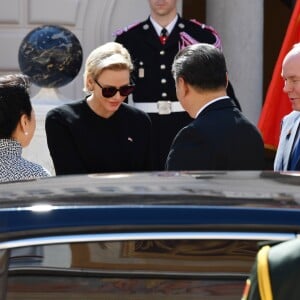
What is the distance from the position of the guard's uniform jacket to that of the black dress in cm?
185

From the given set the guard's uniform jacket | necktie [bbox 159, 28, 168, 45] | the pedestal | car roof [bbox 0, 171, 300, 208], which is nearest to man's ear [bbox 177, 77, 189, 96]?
car roof [bbox 0, 171, 300, 208]

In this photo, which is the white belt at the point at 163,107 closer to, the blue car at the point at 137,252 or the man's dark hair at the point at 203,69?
the man's dark hair at the point at 203,69

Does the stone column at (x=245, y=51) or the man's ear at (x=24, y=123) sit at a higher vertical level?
the man's ear at (x=24, y=123)

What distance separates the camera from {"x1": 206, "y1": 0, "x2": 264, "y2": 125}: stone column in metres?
9.18

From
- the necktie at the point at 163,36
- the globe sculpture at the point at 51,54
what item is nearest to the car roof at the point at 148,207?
the necktie at the point at 163,36

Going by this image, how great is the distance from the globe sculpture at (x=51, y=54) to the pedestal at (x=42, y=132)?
0.51 feet

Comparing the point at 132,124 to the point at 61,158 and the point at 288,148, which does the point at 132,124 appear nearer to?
the point at 61,158

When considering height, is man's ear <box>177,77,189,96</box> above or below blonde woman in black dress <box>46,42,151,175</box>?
above

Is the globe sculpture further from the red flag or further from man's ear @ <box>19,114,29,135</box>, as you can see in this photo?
man's ear @ <box>19,114,29,135</box>

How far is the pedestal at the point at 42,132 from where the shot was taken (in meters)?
7.75

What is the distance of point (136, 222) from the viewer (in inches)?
107

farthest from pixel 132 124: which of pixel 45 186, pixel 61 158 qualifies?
pixel 45 186

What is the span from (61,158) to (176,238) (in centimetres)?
260

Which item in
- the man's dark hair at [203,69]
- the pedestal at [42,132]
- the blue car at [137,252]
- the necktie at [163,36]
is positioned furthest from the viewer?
the pedestal at [42,132]
